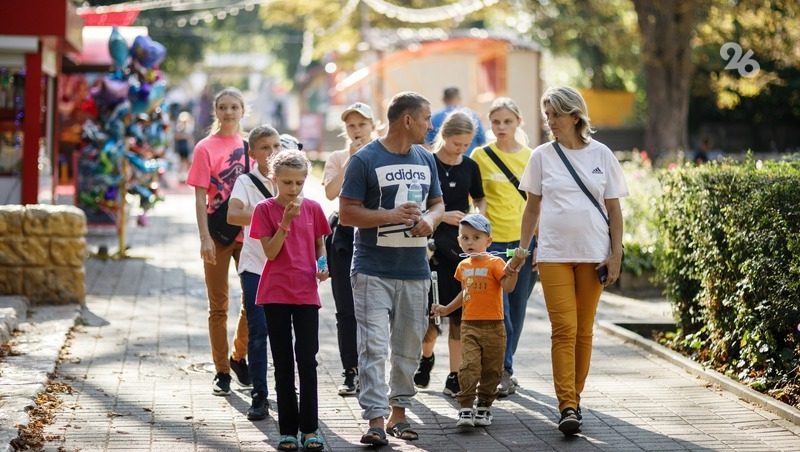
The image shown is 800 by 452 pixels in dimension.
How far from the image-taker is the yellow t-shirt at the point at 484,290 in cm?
779

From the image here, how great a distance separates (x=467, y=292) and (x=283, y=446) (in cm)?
149

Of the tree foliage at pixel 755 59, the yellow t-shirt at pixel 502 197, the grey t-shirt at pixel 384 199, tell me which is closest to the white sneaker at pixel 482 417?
the grey t-shirt at pixel 384 199

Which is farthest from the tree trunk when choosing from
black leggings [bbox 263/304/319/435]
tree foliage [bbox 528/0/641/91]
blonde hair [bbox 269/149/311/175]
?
black leggings [bbox 263/304/319/435]

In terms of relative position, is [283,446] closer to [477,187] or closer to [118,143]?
[477,187]

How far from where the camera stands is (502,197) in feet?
29.1

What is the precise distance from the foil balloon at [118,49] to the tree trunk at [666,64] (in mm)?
14184

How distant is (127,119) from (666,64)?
50.7ft

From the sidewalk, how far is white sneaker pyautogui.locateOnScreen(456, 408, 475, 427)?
0.16ft

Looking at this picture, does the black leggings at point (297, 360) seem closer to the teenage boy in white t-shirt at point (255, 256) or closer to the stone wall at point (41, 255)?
the teenage boy in white t-shirt at point (255, 256)

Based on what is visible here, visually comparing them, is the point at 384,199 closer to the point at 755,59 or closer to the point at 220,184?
the point at 220,184

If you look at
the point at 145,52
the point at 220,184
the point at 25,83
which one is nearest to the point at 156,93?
the point at 145,52

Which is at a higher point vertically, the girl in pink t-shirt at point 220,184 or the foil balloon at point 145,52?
the foil balloon at point 145,52

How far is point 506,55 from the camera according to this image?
36.0 m

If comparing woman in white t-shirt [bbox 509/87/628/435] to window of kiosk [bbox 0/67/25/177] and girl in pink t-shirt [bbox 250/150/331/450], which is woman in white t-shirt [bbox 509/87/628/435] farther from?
window of kiosk [bbox 0/67/25/177]
